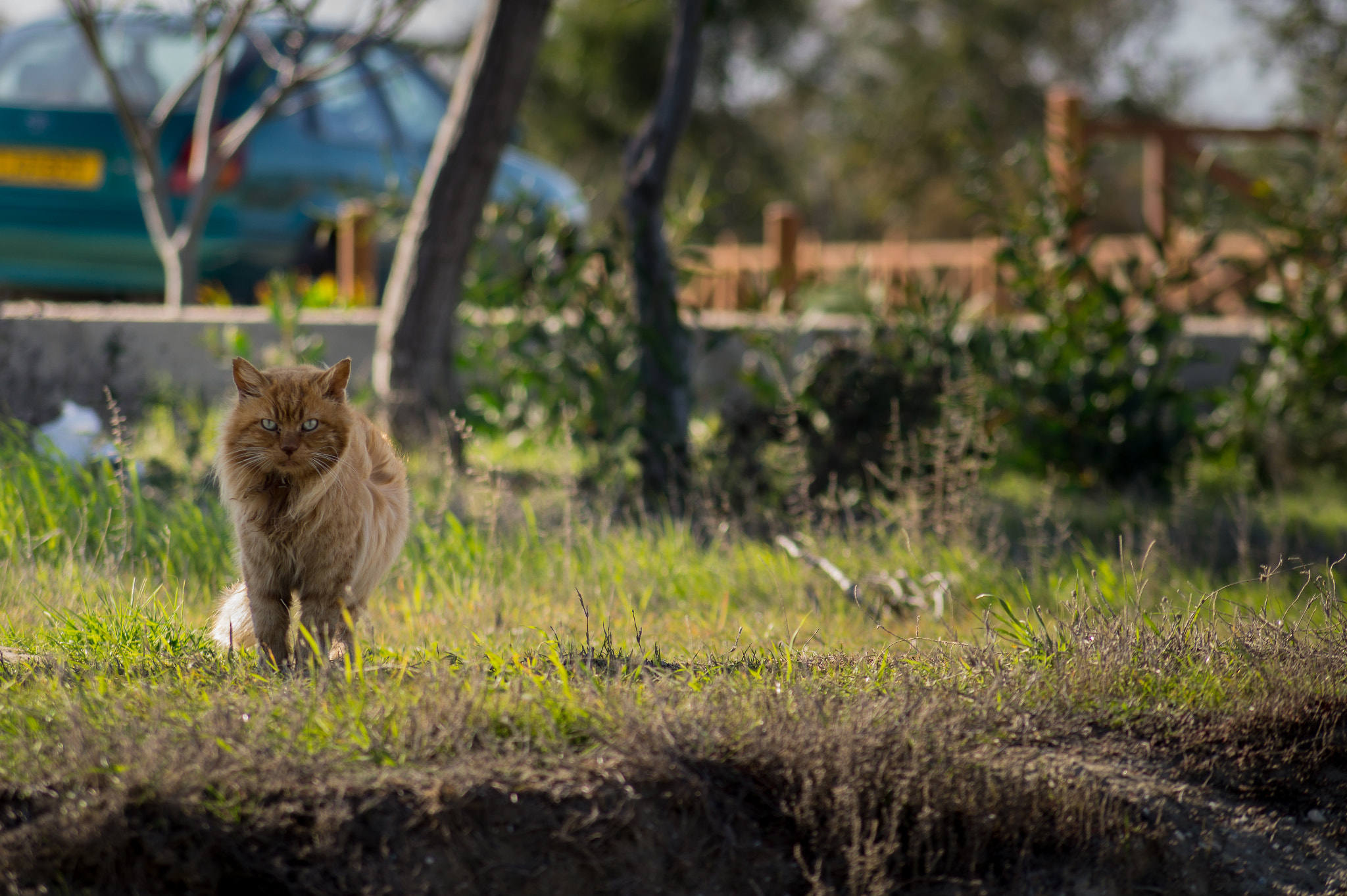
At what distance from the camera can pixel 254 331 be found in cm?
678

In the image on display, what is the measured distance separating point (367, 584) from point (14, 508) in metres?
1.82

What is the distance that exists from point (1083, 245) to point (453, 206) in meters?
4.80

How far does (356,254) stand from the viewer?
8.98 m

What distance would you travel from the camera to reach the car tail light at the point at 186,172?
823 centimetres

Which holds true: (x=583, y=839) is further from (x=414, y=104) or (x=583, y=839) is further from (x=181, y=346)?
(x=414, y=104)

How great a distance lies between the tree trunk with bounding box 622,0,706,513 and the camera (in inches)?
215

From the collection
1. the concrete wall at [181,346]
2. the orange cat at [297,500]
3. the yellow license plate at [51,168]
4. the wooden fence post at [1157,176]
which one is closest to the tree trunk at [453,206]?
the concrete wall at [181,346]

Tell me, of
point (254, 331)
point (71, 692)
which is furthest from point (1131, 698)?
point (254, 331)

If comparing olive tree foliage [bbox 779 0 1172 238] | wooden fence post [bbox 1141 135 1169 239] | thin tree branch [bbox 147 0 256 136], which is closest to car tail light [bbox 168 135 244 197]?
thin tree branch [bbox 147 0 256 136]

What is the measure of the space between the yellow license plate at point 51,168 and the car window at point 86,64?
1.05ft

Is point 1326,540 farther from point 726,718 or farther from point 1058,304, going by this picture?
point 726,718

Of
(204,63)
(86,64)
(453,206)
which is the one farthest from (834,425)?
(86,64)

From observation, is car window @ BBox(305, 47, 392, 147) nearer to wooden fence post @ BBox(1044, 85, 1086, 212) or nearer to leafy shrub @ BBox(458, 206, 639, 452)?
leafy shrub @ BBox(458, 206, 639, 452)

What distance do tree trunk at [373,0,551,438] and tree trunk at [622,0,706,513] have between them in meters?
0.76
